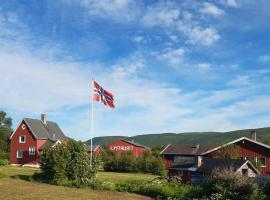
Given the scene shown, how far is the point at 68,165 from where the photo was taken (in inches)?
1586

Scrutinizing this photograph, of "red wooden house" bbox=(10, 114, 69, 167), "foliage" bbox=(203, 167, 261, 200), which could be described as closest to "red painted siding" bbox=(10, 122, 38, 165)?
"red wooden house" bbox=(10, 114, 69, 167)

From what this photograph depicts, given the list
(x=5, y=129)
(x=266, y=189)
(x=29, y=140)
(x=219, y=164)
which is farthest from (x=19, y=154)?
(x=266, y=189)

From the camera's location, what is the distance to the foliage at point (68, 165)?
3944 centimetres

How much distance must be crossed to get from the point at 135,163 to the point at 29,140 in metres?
19.6

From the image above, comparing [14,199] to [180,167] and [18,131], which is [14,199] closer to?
[180,167]

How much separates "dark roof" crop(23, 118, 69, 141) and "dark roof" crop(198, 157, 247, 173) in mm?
40526

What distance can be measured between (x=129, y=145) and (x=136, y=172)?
21325 millimetres

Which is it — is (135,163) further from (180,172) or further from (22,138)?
(22,138)

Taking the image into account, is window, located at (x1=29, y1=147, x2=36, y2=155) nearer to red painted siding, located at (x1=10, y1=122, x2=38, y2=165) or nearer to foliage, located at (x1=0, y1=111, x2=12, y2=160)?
red painted siding, located at (x1=10, y1=122, x2=38, y2=165)

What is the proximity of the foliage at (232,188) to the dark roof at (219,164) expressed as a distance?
811 cm

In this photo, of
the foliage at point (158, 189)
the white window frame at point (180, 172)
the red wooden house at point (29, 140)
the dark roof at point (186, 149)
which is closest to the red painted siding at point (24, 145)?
the red wooden house at point (29, 140)

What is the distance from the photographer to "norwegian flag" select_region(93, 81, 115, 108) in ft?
139

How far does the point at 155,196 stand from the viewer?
32.4 m

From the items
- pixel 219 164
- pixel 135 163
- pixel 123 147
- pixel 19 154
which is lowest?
pixel 135 163
